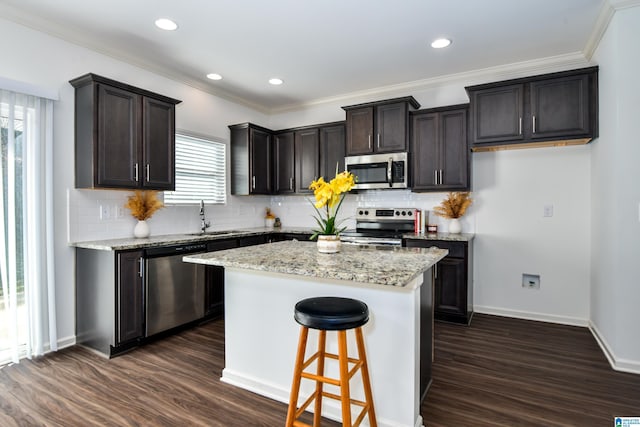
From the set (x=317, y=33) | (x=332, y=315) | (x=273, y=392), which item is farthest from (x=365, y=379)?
(x=317, y=33)

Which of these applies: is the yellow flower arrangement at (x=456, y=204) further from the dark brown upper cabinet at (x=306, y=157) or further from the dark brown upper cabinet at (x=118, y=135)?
the dark brown upper cabinet at (x=118, y=135)

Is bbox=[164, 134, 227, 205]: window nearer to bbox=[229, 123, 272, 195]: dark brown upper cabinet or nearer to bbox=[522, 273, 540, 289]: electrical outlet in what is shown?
bbox=[229, 123, 272, 195]: dark brown upper cabinet

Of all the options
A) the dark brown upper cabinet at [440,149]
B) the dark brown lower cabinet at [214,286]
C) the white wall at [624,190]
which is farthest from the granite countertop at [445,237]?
the dark brown lower cabinet at [214,286]

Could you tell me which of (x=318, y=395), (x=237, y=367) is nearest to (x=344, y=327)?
(x=318, y=395)

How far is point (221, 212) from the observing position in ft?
15.3

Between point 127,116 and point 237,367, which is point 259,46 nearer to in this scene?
point 127,116

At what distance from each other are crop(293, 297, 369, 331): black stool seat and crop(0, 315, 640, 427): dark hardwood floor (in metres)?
0.78

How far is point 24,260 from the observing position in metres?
2.77

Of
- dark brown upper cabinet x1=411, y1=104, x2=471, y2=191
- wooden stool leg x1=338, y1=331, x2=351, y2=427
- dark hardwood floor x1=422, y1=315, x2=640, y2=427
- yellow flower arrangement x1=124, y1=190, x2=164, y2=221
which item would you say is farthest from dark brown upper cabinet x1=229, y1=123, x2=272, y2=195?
wooden stool leg x1=338, y1=331, x2=351, y2=427

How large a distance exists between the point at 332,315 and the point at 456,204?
2.87 metres

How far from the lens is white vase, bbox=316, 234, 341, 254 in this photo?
2270 mm

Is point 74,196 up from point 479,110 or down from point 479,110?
down

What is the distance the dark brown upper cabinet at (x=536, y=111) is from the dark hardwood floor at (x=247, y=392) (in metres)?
1.91

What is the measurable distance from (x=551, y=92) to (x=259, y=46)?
2818 mm
